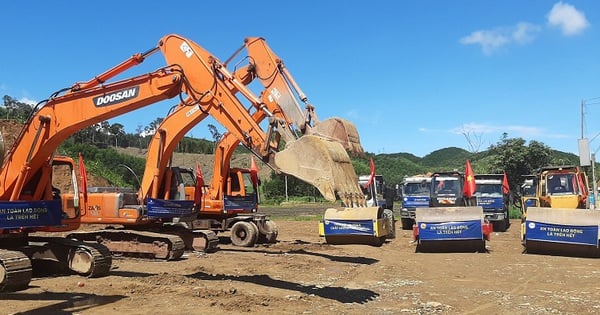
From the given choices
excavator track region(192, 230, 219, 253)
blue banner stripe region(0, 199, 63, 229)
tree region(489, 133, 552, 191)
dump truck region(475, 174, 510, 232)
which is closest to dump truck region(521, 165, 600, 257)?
dump truck region(475, 174, 510, 232)

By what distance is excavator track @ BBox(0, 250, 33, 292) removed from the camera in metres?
8.80

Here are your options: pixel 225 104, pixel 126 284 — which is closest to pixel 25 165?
pixel 126 284

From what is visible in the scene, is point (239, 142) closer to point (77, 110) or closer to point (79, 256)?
point (77, 110)

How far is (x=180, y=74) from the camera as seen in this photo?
35.3ft

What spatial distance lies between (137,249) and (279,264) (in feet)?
11.8

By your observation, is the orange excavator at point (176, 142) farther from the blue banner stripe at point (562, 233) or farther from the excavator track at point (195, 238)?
the blue banner stripe at point (562, 233)

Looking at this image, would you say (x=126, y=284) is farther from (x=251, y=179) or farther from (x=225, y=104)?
(x=251, y=179)

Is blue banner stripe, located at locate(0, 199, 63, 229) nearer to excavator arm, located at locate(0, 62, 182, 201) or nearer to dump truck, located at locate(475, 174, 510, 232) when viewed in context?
excavator arm, located at locate(0, 62, 182, 201)

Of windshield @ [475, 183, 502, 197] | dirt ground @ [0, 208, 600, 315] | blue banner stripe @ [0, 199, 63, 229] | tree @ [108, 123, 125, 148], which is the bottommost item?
dirt ground @ [0, 208, 600, 315]

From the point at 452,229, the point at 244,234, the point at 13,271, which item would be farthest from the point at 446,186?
the point at 13,271

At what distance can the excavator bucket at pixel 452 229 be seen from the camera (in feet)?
50.4

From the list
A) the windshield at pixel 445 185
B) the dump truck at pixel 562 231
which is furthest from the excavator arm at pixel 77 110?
the windshield at pixel 445 185

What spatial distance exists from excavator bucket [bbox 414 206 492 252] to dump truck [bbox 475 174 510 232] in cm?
844

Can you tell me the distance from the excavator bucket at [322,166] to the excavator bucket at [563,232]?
8.44 meters
